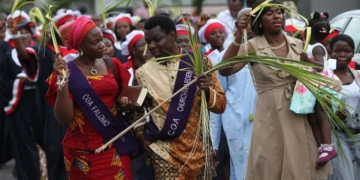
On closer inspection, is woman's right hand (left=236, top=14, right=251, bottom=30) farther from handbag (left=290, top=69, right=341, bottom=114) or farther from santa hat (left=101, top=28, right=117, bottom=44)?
santa hat (left=101, top=28, right=117, bottom=44)

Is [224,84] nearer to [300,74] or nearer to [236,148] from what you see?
[236,148]

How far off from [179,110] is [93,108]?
0.62m

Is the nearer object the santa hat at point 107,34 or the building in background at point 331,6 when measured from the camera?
the santa hat at point 107,34

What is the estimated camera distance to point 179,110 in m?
7.35

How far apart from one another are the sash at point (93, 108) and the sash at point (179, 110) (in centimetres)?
29

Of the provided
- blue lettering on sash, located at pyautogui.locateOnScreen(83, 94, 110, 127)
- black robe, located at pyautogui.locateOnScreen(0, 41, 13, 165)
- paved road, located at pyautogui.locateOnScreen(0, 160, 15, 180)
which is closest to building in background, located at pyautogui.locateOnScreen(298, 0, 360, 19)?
paved road, located at pyautogui.locateOnScreen(0, 160, 15, 180)

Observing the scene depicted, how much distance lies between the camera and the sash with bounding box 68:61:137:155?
7.33 m

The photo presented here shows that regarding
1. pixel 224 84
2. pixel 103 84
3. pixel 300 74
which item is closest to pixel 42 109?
pixel 224 84

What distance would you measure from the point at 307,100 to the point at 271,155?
507mm

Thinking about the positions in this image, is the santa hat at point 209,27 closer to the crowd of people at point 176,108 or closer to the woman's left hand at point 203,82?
the crowd of people at point 176,108

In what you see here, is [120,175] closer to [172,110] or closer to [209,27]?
[172,110]

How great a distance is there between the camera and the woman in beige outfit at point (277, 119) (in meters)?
7.55

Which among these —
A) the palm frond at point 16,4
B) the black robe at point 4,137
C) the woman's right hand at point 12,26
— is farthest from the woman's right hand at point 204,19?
the palm frond at point 16,4

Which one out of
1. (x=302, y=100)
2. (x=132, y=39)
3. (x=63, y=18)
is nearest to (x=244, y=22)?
(x=302, y=100)
